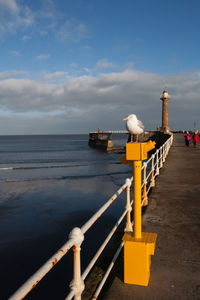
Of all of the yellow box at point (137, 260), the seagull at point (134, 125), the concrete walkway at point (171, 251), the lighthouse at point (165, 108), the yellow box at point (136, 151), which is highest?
the lighthouse at point (165, 108)

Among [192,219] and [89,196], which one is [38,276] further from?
[89,196]

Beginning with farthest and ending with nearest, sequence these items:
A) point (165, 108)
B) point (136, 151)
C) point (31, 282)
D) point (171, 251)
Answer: point (165, 108)
point (171, 251)
point (136, 151)
point (31, 282)

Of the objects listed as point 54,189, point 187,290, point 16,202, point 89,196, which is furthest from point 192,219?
point 54,189

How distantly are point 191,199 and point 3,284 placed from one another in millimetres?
6006

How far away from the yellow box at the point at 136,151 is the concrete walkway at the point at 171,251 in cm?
170

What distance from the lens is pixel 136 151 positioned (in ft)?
10.3

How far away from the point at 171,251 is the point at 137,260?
1.21m

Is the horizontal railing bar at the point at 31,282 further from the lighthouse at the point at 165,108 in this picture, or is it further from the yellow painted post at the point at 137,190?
the lighthouse at the point at 165,108

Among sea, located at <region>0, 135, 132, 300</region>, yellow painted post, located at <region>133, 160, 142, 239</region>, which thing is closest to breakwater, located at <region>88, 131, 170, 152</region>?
sea, located at <region>0, 135, 132, 300</region>

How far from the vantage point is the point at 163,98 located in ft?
189

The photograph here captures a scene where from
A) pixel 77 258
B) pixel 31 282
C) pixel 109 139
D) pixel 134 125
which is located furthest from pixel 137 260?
pixel 109 139

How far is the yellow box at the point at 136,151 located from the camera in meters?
3.09

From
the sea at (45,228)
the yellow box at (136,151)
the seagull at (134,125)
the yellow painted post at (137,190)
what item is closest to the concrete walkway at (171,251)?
the yellow painted post at (137,190)

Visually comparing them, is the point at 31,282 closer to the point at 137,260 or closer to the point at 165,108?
the point at 137,260
